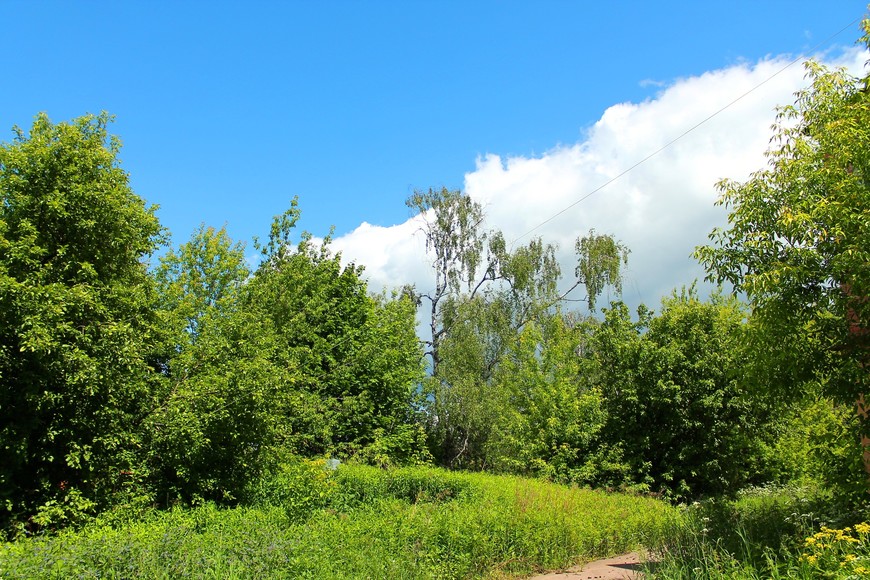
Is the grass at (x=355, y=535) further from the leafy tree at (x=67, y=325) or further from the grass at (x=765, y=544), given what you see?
the leafy tree at (x=67, y=325)

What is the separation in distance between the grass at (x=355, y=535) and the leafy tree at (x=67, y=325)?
123 centimetres

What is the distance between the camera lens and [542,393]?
2231 centimetres

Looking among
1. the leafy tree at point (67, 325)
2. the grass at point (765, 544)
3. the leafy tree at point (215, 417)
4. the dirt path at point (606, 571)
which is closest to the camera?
the grass at point (765, 544)

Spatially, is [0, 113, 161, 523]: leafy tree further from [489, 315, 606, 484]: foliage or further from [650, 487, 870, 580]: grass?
[489, 315, 606, 484]: foliage

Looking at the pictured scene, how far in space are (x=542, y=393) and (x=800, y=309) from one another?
15.7 metres

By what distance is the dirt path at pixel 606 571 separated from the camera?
27.7 feet

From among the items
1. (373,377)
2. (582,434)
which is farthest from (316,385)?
(582,434)

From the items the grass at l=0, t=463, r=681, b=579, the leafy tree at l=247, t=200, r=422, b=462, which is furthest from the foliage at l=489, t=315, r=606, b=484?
the grass at l=0, t=463, r=681, b=579

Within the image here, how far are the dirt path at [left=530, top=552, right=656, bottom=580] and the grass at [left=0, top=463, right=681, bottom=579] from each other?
0.29m

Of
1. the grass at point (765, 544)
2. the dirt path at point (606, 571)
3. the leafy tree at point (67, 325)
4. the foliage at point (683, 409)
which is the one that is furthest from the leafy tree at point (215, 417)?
the foliage at point (683, 409)

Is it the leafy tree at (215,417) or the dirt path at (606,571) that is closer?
the dirt path at (606,571)

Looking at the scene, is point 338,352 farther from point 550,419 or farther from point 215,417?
point 215,417

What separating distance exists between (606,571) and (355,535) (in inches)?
149

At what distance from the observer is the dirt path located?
845cm
